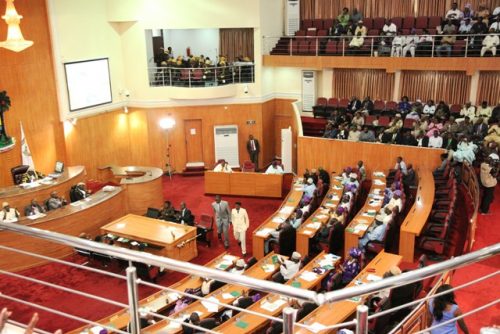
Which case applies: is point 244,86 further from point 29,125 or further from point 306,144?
point 29,125

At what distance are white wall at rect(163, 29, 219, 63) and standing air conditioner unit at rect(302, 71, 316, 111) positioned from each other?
4.26m

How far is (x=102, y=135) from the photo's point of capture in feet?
63.2

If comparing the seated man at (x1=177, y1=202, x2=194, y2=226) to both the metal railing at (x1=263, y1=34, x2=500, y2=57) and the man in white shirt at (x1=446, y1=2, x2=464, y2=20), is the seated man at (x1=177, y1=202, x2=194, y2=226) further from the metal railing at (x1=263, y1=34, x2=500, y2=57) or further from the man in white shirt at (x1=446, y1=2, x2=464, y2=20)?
the man in white shirt at (x1=446, y1=2, x2=464, y2=20)

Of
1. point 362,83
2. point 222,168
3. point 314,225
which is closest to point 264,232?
point 314,225

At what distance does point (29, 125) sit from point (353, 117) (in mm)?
11047

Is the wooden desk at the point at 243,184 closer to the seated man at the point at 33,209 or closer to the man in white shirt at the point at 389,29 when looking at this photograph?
the seated man at the point at 33,209

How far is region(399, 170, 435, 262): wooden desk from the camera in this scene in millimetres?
11633

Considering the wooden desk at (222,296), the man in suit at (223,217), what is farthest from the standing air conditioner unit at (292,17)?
the wooden desk at (222,296)

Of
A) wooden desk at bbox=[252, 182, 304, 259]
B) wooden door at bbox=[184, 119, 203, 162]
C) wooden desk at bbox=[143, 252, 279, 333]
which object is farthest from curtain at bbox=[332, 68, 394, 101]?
wooden desk at bbox=[143, 252, 279, 333]

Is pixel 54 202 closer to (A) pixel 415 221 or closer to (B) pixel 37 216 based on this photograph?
(B) pixel 37 216

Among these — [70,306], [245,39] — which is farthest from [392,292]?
[245,39]

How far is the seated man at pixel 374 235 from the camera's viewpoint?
470 inches

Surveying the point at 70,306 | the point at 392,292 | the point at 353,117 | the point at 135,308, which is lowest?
the point at 70,306

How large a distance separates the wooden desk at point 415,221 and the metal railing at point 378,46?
20.2ft
